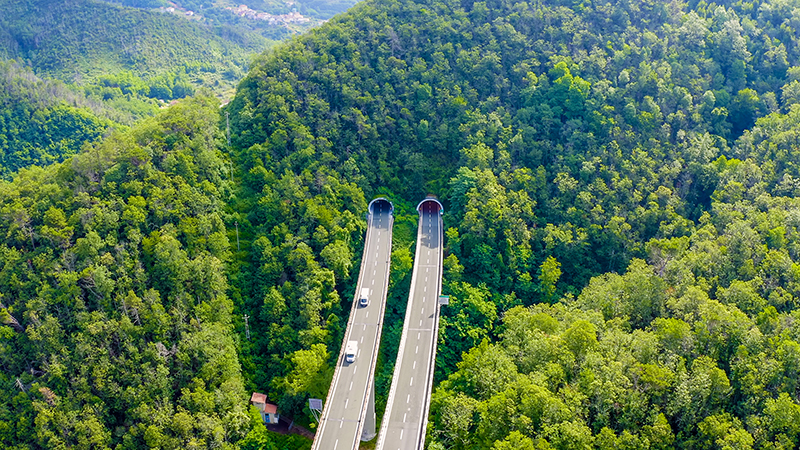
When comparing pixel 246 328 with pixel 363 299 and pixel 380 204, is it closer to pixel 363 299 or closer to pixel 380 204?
pixel 363 299

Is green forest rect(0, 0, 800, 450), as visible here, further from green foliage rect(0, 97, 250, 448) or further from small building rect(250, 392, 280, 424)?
small building rect(250, 392, 280, 424)

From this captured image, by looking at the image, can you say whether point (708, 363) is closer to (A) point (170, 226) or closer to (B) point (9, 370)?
(A) point (170, 226)

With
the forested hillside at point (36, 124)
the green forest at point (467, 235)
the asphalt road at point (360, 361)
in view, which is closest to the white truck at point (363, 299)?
the asphalt road at point (360, 361)

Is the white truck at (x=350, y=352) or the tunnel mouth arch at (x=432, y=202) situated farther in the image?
the tunnel mouth arch at (x=432, y=202)

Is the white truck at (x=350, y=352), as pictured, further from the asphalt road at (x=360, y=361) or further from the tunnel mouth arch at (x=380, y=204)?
the tunnel mouth arch at (x=380, y=204)

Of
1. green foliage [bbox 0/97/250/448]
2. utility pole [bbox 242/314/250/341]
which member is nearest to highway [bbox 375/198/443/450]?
green foliage [bbox 0/97/250/448]
